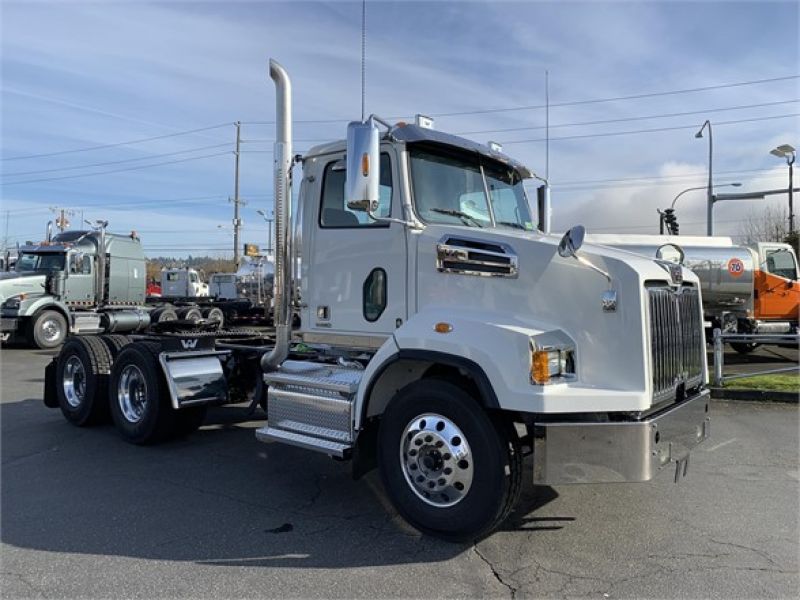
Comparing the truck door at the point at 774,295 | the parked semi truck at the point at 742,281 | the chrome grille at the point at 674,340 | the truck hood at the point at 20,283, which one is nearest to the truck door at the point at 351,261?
the chrome grille at the point at 674,340

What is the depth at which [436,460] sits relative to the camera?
4012 mm

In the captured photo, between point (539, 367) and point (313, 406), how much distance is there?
1980 mm

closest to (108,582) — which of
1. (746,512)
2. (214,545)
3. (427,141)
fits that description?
(214,545)

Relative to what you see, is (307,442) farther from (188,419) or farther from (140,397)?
(140,397)

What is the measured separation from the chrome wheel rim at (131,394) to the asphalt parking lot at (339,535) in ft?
1.98

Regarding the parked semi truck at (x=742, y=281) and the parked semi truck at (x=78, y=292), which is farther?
the parked semi truck at (x=78, y=292)

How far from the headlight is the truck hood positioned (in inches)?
686

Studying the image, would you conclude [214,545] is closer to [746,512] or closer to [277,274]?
[277,274]

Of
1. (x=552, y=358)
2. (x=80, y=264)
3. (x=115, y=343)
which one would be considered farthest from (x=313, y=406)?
(x=80, y=264)

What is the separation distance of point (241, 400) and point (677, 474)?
469 centimetres

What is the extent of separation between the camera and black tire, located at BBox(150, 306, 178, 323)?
61.9 ft

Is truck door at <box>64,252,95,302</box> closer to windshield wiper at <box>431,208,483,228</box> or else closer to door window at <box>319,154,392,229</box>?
door window at <box>319,154,392,229</box>

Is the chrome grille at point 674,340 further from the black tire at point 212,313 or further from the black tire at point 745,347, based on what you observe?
the black tire at point 212,313

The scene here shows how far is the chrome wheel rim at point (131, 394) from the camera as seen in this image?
6699mm
